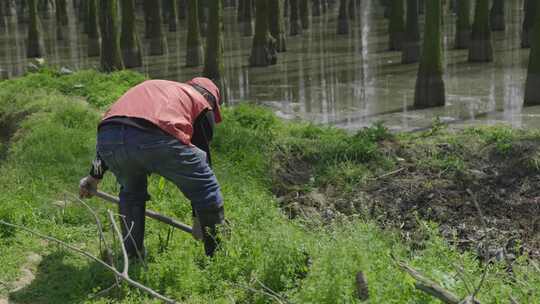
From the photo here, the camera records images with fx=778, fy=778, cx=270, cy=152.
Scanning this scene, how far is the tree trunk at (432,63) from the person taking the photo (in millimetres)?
16719

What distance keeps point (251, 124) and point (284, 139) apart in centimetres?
96

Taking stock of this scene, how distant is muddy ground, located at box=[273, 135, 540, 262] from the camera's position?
8836 millimetres

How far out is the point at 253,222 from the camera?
750 centimetres

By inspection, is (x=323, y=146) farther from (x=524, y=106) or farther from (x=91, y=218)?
(x=524, y=106)

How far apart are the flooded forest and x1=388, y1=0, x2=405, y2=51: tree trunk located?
351 centimetres

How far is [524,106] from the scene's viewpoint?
53.6 ft

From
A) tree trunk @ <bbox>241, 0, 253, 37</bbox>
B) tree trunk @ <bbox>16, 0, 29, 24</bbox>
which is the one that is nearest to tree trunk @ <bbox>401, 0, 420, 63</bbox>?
tree trunk @ <bbox>241, 0, 253, 37</bbox>

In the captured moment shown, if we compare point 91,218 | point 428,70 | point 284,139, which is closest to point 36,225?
point 91,218

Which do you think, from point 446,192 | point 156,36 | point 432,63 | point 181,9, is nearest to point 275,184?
point 446,192

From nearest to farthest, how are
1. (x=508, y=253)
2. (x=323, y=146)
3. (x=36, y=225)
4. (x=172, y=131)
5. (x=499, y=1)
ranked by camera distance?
(x=172, y=131) < (x=36, y=225) < (x=508, y=253) < (x=323, y=146) < (x=499, y=1)

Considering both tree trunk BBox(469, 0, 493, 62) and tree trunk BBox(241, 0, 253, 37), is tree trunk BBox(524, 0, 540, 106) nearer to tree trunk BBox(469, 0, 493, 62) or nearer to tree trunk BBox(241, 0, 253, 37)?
tree trunk BBox(469, 0, 493, 62)

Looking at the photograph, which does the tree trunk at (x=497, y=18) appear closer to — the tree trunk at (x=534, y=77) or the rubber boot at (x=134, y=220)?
the tree trunk at (x=534, y=77)

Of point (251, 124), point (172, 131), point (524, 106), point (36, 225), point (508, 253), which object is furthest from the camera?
point (524, 106)

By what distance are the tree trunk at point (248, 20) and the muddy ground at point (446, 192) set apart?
82.3 feet
